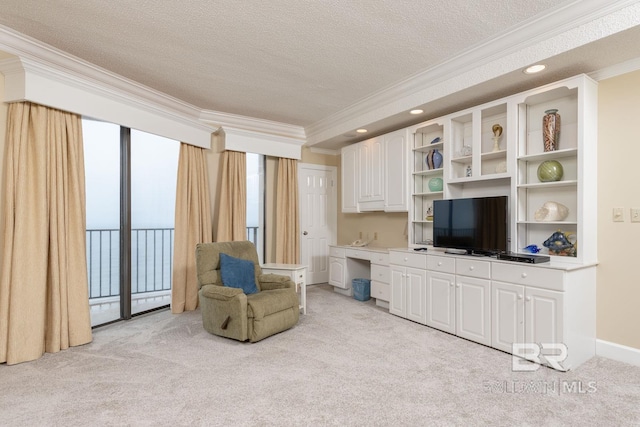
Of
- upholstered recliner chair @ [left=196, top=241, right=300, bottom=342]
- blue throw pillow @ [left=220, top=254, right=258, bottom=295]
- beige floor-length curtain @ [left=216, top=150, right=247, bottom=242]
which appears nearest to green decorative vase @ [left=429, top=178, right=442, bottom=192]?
upholstered recliner chair @ [left=196, top=241, right=300, bottom=342]

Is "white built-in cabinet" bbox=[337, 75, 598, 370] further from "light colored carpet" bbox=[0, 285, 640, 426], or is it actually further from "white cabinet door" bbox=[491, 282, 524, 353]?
"light colored carpet" bbox=[0, 285, 640, 426]

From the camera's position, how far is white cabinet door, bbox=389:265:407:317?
13.2ft

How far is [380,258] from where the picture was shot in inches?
182

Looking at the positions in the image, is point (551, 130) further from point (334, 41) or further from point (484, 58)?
point (334, 41)

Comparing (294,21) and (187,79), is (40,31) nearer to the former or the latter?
(187,79)

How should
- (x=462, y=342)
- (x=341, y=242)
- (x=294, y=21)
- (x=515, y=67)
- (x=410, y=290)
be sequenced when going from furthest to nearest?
(x=341, y=242)
(x=410, y=290)
(x=462, y=342)
(x=515, y=67)
(x=294, y=21)

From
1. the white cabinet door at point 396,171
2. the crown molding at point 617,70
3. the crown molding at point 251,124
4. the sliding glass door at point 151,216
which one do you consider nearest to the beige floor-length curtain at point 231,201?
the crown molding at point 251,124

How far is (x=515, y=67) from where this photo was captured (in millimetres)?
2871

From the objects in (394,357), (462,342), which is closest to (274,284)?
(394,357)

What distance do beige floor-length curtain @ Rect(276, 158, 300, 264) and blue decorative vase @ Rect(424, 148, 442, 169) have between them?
2.29m

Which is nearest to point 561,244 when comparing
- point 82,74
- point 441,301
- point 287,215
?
point 441,301

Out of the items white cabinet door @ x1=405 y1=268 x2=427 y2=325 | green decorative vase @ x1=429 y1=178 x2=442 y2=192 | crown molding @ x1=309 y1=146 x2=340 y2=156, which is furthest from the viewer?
crown molding @ x1=309 y1=146 x2=340 y2=156

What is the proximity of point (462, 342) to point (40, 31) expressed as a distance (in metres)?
4.61

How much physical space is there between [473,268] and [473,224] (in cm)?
48
